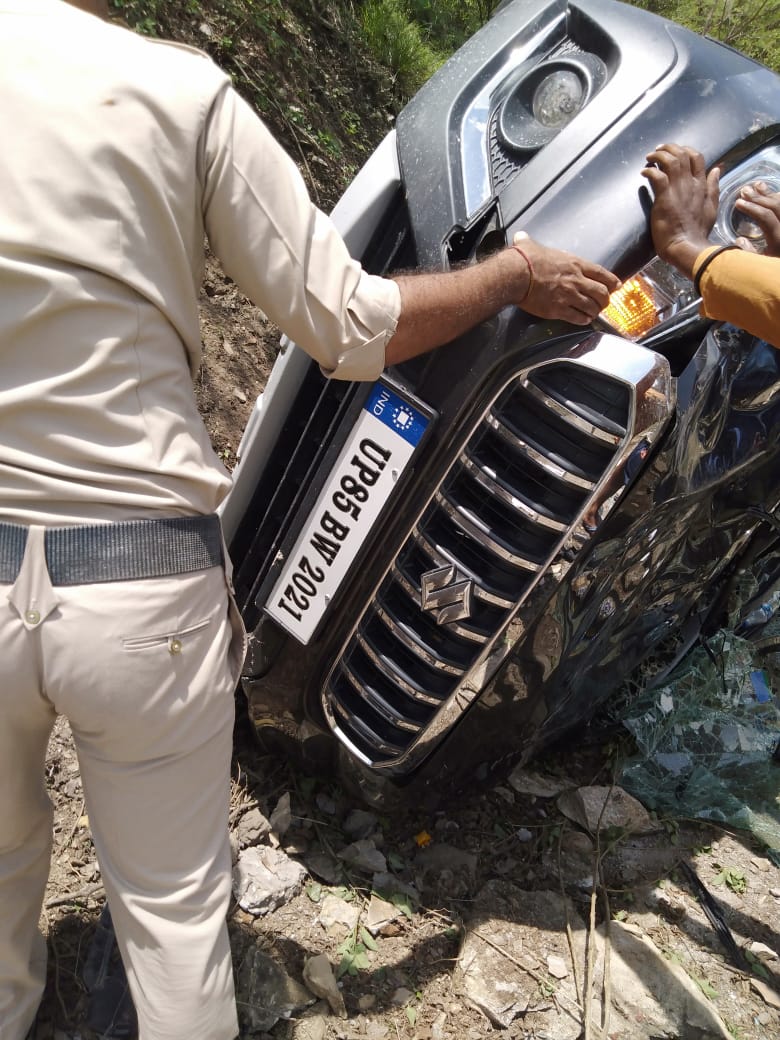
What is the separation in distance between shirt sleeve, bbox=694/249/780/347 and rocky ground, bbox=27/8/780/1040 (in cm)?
151

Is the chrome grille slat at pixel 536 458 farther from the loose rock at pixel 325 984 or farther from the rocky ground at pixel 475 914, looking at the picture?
the loose rock at pixel 325 984

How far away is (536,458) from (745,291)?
1.69ft

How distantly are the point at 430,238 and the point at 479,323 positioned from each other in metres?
0.28

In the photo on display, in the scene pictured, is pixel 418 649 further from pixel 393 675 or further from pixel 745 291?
pixel 745 291

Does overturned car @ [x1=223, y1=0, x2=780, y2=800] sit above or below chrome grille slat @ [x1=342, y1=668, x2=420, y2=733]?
above

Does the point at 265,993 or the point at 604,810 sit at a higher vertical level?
the point at 604,810

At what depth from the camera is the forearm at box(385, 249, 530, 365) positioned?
159 cm

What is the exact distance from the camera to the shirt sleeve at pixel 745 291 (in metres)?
1.66

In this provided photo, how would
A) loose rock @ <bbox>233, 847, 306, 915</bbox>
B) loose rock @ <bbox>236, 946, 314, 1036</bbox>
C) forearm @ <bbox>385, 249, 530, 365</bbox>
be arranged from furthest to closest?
loose rock @ <bbox>233, 847, 306, 915</bbox>, loose rock @ <bbox>236, 946, 314, 1036</bbox>, forearm @ <bbox>385, 249, 530, 365</bbox>

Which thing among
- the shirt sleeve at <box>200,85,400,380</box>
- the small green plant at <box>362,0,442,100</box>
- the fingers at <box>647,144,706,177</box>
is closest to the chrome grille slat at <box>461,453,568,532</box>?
the shirt sleeve at <box>200,85,400,380</box>

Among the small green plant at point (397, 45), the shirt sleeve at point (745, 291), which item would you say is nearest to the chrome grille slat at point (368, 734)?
the shirt sleeve at point (745, 291)

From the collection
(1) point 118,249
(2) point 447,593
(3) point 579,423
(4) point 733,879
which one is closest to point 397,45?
(3) point 579,423

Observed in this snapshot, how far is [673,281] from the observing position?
183 cm

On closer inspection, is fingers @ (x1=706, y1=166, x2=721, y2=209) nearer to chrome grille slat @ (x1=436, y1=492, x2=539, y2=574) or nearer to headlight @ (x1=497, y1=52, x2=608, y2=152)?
headlight @ (x1=497, y1=52, x2=608, y2=152)
